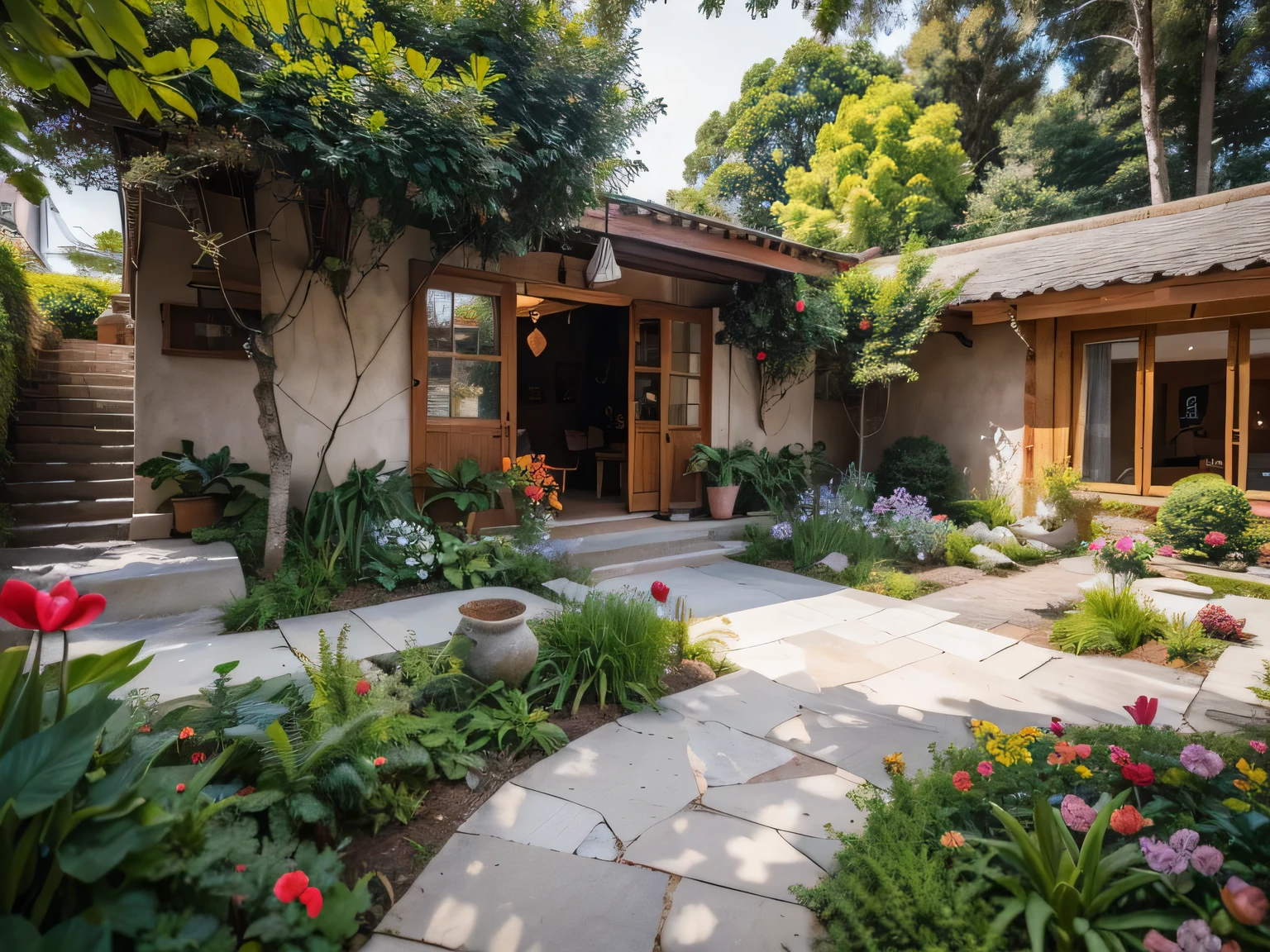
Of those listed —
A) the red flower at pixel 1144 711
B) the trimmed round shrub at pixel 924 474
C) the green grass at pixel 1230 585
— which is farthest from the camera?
the trimmed round shrub at pixel 924 474

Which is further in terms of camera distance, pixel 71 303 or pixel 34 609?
pixel 71 303

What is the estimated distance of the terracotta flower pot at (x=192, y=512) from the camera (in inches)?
183

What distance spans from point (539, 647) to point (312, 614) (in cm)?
167

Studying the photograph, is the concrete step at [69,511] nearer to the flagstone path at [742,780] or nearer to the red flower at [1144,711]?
the flagstone path at [742,780]

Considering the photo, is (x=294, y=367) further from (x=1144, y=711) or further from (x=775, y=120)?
(x=775, y=120)

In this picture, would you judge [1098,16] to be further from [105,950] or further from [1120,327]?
[105,950]

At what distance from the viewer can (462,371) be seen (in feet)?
19.4

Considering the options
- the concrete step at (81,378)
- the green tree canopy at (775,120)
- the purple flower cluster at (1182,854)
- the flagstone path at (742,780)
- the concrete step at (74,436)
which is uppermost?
the green tree canopy at (775,120)

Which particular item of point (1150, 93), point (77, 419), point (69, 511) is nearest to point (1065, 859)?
point (69, 511)

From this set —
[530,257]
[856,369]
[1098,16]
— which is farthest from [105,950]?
[1098,16]

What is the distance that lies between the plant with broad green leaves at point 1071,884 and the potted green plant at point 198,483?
4956 mm

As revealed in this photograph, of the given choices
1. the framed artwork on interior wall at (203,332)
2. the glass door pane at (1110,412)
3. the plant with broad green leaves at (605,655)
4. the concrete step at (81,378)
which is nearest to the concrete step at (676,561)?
the plant with broad green leaves at (605,655)

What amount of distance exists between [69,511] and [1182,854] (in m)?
6.71

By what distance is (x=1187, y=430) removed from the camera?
727 centimetres
